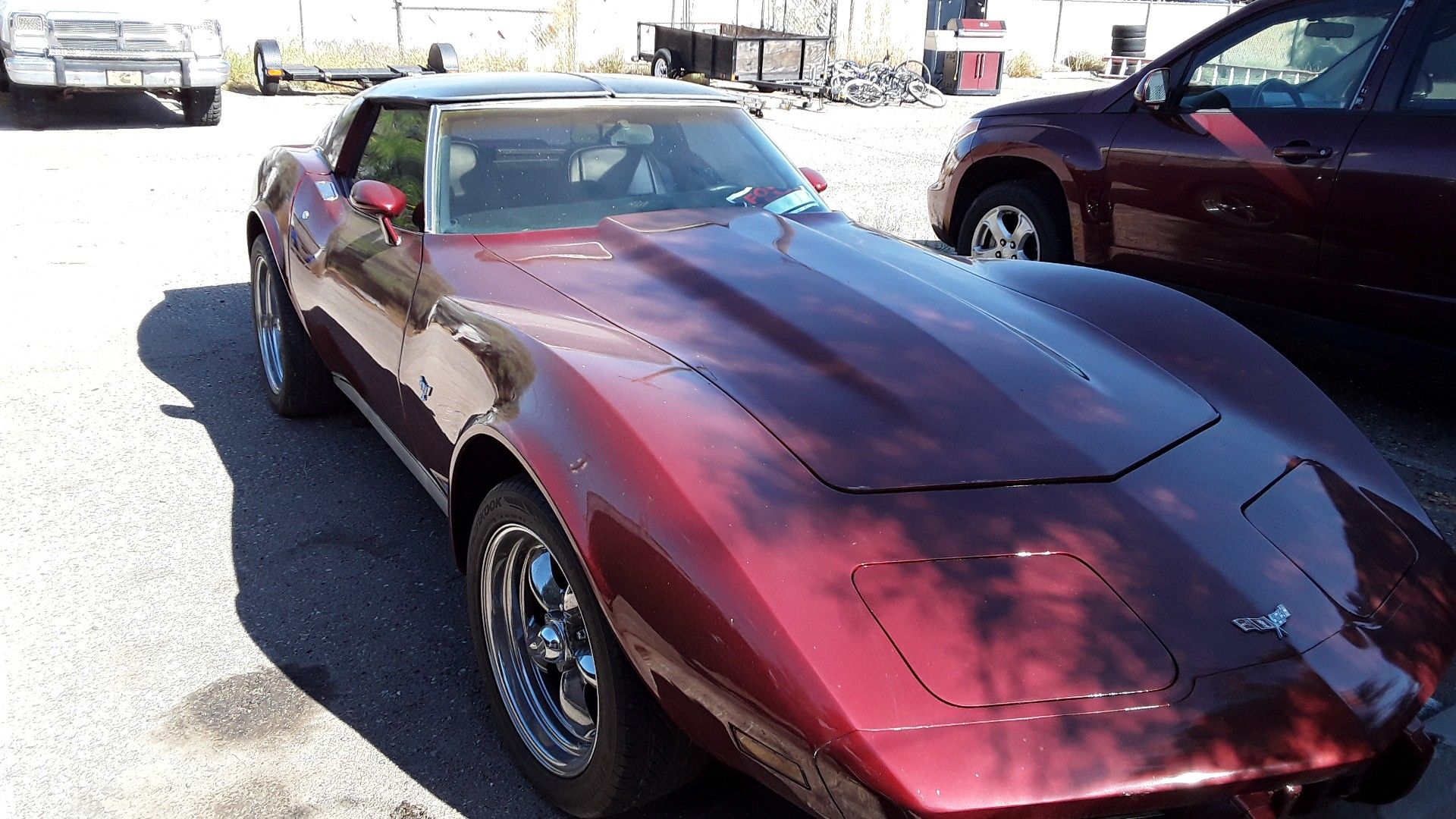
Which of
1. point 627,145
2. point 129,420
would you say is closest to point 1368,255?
point 627,145

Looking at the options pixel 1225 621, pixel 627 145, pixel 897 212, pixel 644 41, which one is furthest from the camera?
pixel 644 41

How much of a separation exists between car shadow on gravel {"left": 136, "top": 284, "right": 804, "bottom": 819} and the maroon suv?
7.67 feet

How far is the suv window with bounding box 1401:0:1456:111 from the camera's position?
4445 millimetres

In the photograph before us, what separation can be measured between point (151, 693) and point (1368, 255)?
4412mm

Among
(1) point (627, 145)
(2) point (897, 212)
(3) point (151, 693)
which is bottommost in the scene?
(3) point (151, 693)

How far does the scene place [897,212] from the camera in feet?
29.5

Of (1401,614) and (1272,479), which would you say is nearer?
(1401,614)

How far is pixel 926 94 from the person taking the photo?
57.3 ft

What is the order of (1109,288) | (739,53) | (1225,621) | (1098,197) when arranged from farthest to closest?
(739,53), (1098,197), (1109,288), (1225,621)

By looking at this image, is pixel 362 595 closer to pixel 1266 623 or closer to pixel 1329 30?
pixel 1266 623

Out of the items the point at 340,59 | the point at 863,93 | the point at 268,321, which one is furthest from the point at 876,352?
the point at 340,59

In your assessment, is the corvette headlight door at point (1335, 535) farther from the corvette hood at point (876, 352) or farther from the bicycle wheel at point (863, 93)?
the bicycle wheel at point (863, 93)

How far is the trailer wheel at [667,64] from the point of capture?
18094 mm

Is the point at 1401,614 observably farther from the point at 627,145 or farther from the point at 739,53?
the point at 739,53
